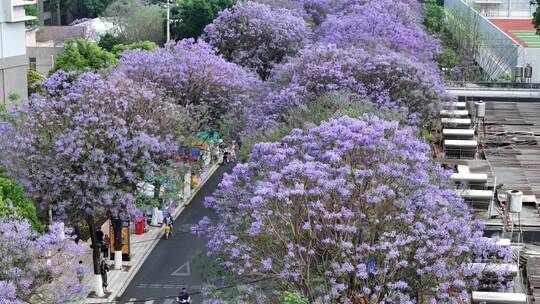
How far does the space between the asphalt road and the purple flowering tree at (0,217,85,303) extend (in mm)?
6339

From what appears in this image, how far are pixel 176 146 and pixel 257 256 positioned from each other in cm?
1227

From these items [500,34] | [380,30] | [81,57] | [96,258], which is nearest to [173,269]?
[96,258]

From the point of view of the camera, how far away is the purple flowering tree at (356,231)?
792 inches

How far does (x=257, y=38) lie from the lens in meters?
57.1

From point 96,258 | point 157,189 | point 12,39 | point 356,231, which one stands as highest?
point 12,39

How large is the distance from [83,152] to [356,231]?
448 inches

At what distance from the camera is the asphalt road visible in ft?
102

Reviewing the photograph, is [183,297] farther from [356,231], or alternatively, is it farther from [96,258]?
[356,231]

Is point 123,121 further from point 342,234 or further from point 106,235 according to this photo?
point 342,234

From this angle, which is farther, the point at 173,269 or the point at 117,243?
the point at 173,269

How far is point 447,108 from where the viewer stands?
38.9 metres

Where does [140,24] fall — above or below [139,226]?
above

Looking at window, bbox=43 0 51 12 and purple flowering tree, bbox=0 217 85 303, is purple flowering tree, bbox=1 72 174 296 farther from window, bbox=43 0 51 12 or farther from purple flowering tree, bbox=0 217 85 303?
window, bbox=43 0 51 12

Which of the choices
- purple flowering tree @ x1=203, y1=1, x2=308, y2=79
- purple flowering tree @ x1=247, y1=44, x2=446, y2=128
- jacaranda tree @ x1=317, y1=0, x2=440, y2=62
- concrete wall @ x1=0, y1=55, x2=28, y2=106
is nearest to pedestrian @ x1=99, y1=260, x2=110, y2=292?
purple flowering tree @ x1=247, y1=44, x2=446, y2=128
